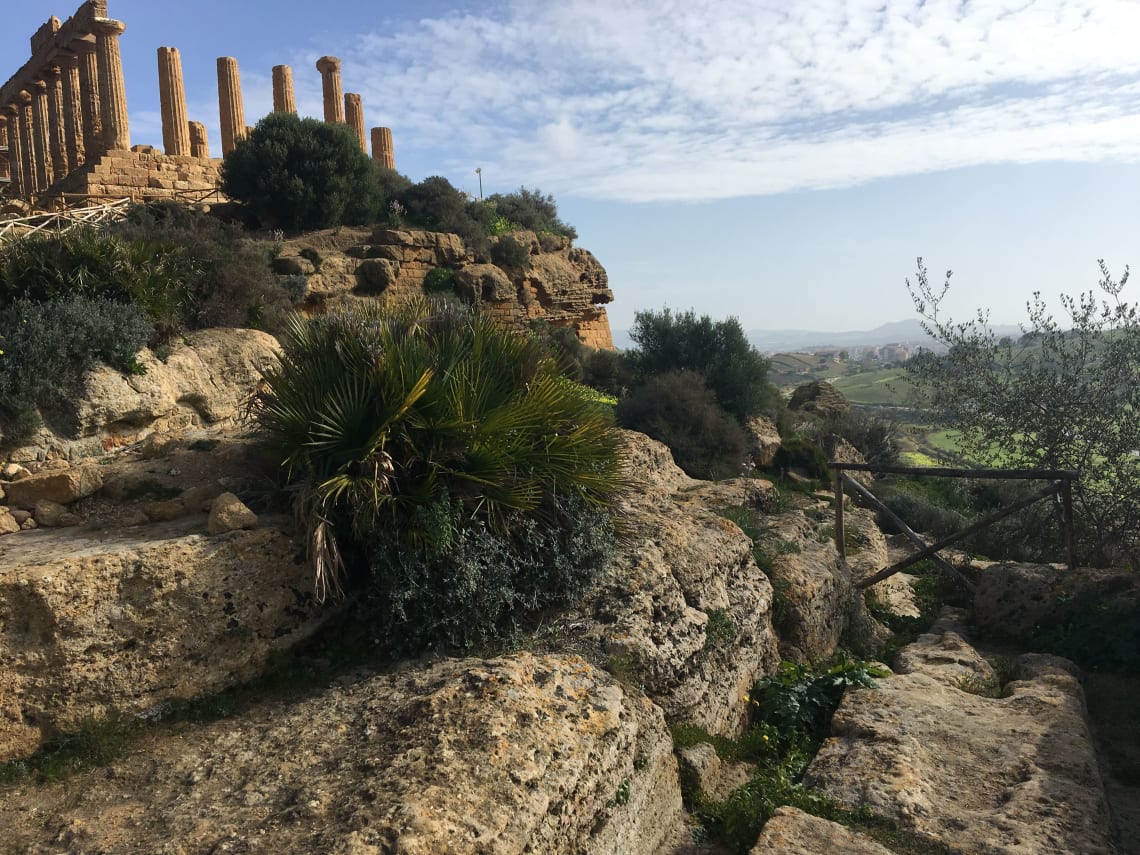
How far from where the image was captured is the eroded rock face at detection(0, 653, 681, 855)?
3.31 metres

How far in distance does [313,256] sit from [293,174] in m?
3.68

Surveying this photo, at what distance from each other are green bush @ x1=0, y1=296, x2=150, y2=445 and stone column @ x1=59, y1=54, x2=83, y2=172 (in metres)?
24.6

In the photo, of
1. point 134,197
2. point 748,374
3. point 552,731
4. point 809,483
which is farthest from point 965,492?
point 134,197

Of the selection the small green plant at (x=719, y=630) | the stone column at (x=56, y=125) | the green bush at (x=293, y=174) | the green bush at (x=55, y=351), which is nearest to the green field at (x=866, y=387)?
the green bush at (x=293, y=174)

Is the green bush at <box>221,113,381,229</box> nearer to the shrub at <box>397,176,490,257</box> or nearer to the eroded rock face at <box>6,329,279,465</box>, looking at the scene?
the shrub at <box>397,176,490,257</box>

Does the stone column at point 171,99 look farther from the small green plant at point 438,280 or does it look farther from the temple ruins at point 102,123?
the small green plant at point 438,280

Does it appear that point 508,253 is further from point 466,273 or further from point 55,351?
point 55,351

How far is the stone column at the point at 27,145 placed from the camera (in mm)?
31062

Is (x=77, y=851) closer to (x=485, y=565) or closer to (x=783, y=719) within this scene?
(x=485, y=565)

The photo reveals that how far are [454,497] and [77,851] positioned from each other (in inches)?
107

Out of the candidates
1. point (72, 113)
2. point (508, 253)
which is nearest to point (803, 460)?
point (508, 253)

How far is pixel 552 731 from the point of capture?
4.07 metres

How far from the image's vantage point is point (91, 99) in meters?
25.8

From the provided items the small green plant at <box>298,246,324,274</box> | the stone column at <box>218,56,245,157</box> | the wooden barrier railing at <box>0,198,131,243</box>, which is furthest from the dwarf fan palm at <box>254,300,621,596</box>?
the stone column at <box>218,56,245,157</box>
